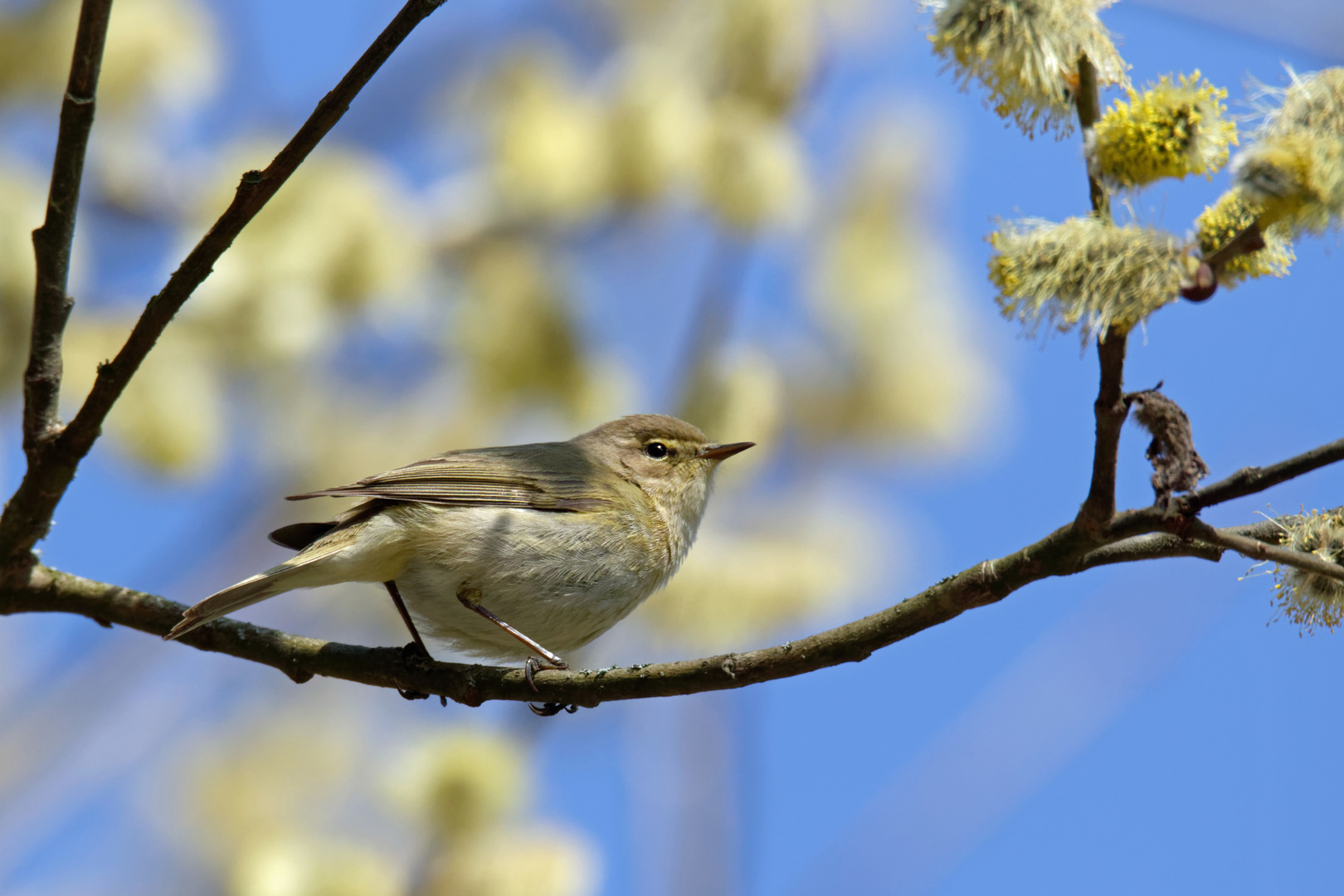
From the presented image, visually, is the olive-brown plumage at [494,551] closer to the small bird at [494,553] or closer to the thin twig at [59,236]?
the small bird at [494,553]

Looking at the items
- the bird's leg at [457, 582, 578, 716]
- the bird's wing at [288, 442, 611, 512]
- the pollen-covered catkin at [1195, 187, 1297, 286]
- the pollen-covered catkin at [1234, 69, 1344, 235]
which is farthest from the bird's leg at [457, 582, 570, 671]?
the pollen-covered catkin at [1234, 69, 1344, 235]

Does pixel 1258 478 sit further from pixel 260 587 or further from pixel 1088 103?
pixel 260 587

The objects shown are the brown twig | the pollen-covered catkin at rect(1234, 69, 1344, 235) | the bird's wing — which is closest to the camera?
the pollen-covered catkin at rect(1234, 69, 1344, 235)

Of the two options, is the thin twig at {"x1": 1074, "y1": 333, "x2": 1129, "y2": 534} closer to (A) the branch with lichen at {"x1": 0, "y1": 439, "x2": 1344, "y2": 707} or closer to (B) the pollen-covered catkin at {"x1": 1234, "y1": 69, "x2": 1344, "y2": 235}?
(A) the branch with lichen at {"x1": 0, "y1": 439, "x2": 1344, "y2": 707}

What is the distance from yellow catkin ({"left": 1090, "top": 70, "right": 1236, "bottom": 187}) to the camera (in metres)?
1.88

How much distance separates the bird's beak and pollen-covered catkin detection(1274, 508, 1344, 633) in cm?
271

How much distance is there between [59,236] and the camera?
254 centimetres

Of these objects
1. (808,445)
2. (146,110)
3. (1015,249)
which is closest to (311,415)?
(146,110)

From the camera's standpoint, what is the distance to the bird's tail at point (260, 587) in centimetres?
283

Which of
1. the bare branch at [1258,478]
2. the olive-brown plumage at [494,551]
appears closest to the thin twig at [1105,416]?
the bare branch at [1258,478]

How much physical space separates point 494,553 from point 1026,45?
2.30 metres

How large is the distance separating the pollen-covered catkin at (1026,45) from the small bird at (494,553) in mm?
2046

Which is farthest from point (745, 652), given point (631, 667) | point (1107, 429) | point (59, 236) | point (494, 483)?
point (494, 483)

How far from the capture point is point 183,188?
5785mm
